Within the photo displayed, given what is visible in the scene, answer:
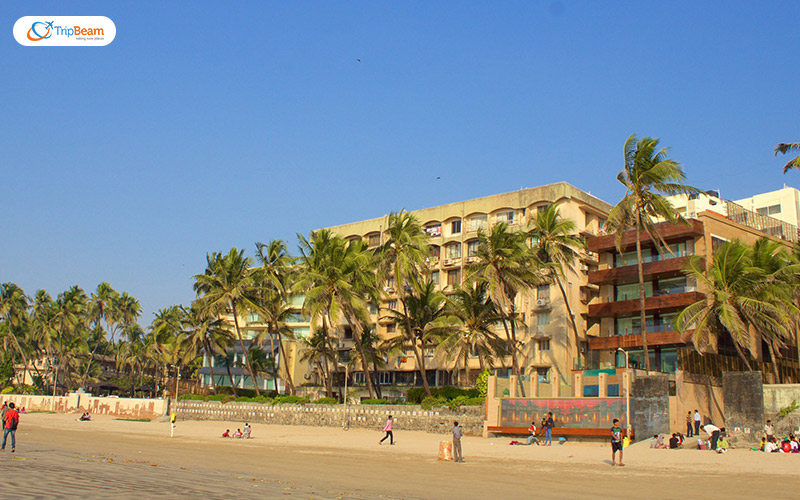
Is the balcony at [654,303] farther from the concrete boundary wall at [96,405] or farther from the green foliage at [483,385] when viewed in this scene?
the concrete boundary wall at [96,405]

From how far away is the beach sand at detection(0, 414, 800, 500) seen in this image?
14.2 metres

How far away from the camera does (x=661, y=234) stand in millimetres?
49969

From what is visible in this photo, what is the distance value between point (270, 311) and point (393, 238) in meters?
16.1

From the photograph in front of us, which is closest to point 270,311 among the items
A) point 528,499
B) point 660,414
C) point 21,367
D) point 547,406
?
point 547,406

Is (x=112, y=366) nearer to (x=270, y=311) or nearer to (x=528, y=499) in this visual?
(x=270, y=311)

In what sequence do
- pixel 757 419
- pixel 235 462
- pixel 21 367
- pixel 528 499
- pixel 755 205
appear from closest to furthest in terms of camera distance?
pixel 528 499 < pixel 235 462 < pixel 757 419 < pixel 755 205 < pixel 21 367

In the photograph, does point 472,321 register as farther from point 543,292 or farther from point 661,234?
point 661,234

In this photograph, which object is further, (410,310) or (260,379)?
(260,379)

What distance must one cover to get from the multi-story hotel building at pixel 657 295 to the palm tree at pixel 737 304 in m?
4.36

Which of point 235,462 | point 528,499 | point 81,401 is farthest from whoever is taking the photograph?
point 81,401

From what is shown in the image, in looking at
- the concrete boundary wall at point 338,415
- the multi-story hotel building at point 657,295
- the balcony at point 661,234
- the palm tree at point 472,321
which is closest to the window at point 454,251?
the balcony at point 661,234

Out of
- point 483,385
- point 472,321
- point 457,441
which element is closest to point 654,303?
point 472,321

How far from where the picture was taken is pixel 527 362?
55094mm

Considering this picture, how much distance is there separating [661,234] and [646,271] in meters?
2.88
